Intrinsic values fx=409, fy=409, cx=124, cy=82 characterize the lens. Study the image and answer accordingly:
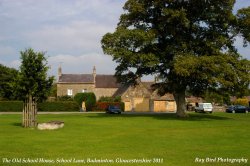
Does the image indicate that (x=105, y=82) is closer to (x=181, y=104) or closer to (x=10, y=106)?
(x=10, y=106)

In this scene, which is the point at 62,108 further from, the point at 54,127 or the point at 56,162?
the point at 56,162

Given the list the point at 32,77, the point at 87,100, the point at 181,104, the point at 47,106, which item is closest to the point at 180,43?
the point at 181,104

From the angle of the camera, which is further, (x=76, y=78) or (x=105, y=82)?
(x=105, y=82)

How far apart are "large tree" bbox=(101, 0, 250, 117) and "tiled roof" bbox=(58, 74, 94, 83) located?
169 feet

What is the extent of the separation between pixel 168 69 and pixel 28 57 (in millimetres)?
18702

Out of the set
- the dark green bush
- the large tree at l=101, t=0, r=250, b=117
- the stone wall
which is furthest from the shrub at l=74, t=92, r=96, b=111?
the large tree at l=101, t=0, r=250, b=117

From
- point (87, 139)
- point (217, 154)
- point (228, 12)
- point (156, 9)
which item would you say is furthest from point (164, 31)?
point (217, 154)

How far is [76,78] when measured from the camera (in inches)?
3893

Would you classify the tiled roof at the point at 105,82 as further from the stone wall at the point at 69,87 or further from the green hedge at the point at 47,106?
the green hedge at the point at 47,106

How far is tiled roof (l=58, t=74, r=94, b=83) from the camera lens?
322ft

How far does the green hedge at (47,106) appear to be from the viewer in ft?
220

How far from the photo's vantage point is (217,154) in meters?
15.6

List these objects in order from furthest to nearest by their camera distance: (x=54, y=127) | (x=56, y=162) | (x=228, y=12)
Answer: (x=228, y=12), (x=54, y=127), (x=56, y=162)

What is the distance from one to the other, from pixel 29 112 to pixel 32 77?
2.64 meters
